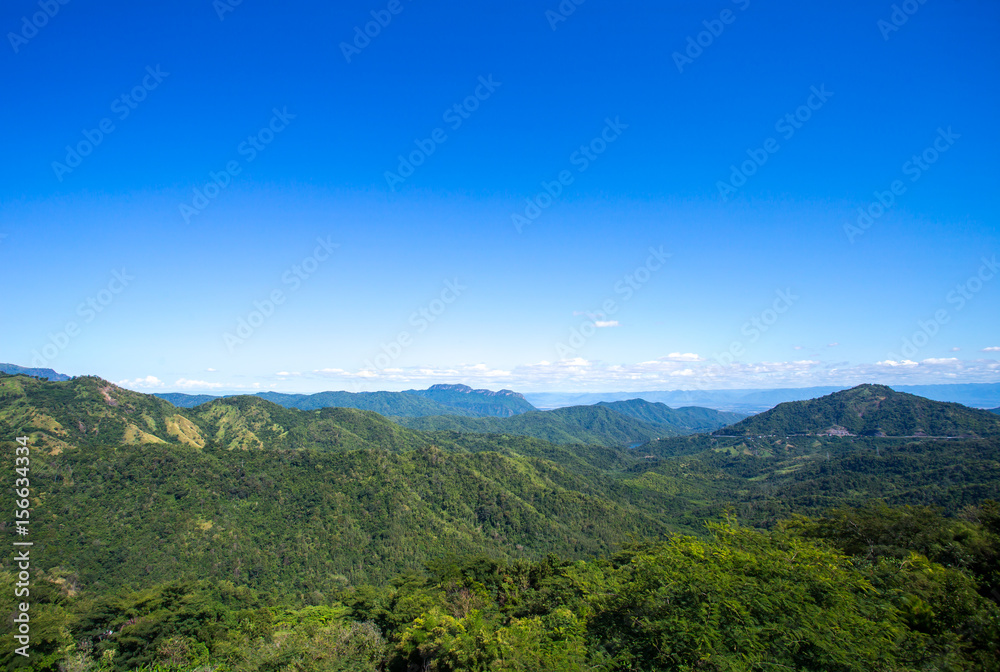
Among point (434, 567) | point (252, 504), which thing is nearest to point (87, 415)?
point (252, 504)

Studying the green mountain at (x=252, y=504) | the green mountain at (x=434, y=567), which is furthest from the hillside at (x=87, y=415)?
the green mountain at (x=434, y=567)

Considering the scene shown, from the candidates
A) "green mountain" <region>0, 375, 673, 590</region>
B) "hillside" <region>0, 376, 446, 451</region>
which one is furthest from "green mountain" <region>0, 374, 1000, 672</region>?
"hillside" <region>0, 376, 446, 451</region>

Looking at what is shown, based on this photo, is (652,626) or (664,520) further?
(664,520)

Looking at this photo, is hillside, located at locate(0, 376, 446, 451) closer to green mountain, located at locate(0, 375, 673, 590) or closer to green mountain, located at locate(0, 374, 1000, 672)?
green mountain, located at locate(0, 375, 673, 590)

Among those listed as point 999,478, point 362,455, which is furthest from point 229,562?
point 999,478

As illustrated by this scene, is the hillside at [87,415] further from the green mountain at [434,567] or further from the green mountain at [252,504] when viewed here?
the green mountain at [434,567]

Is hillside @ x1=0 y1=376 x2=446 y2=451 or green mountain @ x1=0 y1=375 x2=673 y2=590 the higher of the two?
hillside @ x1=0 y1=376 x2=446 y2=451

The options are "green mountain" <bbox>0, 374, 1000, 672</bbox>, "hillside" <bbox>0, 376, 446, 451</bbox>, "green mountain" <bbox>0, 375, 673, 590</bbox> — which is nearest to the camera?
"green mountain" <bbox>0, 374, 1000, 672</bbox>

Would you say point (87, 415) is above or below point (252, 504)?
above

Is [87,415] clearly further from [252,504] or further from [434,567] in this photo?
[434,567]

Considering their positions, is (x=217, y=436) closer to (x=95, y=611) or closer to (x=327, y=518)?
(x=327, y=518)

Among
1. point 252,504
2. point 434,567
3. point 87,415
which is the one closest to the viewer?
point 434,567
